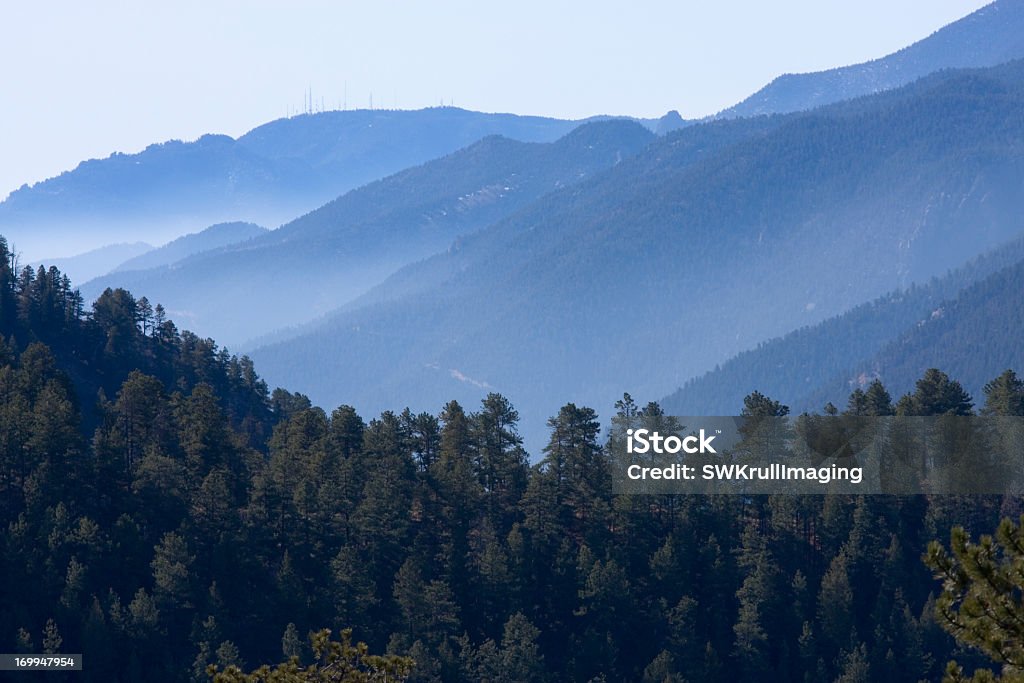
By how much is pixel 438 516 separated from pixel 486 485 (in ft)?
13.2

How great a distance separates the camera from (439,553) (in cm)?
9244

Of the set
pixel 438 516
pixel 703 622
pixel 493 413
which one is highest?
pixel 493 413

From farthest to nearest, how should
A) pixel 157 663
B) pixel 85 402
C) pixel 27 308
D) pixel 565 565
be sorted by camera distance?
pixel 27 308
pixel 85 402
pixel 565 565
pixel 157 663

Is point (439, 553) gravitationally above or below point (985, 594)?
below

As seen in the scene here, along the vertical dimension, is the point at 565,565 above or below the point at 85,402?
below

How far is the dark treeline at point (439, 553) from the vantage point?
83062 mm

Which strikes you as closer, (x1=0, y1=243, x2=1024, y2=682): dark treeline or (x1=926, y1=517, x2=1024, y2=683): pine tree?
(x1=926, y1=517, x2=1024, y2=683): pine tree

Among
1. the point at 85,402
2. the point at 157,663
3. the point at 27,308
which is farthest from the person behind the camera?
the point at 27,308

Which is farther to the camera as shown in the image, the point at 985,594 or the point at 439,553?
the point at 439,553

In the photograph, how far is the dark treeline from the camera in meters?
83.1

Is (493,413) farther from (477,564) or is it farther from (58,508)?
(58,508)

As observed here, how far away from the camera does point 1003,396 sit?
9606 cm

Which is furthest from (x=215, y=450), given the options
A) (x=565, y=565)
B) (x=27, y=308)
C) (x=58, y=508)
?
(x=27, y=308)

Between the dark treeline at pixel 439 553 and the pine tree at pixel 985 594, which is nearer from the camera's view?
the pine tree at pixel 985 594
